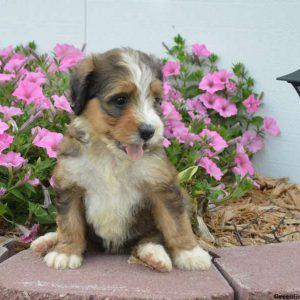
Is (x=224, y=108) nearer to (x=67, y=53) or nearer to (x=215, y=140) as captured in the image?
(x=215, y=140)

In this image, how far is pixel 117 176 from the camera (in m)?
3.75

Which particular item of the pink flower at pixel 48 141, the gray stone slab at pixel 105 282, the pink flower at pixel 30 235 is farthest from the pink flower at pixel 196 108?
the gray stone slab at pixel 105 282

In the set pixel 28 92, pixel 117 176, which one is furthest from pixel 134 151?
pixel 28 92

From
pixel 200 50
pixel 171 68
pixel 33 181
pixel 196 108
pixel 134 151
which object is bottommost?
pixel 33 181

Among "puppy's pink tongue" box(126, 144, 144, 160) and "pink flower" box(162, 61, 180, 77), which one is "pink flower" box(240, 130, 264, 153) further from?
"puppy's pink tongue" box(126, 144, 144, 160)

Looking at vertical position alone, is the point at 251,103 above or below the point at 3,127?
below

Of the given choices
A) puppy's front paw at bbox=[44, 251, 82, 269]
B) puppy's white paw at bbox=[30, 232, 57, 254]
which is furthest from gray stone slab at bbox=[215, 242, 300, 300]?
puppy's white paw at bbox=[30, 232, 57, 254]

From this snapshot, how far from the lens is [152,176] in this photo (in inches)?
147

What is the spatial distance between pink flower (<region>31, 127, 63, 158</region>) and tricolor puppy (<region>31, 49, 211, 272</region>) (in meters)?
0.50

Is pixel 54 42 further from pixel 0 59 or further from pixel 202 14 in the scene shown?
pixel 202 14

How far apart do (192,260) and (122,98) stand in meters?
1.14

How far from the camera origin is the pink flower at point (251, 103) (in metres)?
6.04

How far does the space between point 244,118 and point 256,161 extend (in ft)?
1.60

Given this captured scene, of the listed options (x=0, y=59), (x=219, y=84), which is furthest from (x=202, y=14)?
(x=0, y=59)
